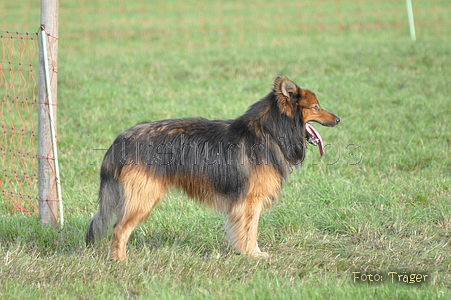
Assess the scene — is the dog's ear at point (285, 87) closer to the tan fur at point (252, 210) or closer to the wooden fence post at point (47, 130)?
the tan fur at point (252, 210)

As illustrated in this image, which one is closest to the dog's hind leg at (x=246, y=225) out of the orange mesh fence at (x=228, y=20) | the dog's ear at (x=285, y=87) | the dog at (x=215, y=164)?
the dog at (x=215, y=164)

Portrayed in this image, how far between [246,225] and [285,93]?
1.27 m

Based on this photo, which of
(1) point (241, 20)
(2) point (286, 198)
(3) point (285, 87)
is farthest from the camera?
(1) point (241, 20)

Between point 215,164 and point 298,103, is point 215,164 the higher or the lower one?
the lower one

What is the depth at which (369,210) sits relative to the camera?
5.86 meters

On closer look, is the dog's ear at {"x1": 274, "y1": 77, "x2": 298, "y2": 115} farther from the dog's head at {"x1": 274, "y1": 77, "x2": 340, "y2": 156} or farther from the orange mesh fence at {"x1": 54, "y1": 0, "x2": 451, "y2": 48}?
the orange mesh fence at {"x1": 54, "y1": 0, "x2": 451, "y2": 48}

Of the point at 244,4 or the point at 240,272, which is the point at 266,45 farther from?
the point at 240,272

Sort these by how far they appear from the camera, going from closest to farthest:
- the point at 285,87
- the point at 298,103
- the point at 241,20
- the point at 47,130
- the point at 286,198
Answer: the point at 285,87 < the point at 298,103 < the point at 47,130 < the point at 286,198 < the point at 241,20

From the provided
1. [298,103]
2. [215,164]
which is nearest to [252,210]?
[215,164]

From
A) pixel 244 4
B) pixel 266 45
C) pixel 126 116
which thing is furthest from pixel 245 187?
pixel 244 4

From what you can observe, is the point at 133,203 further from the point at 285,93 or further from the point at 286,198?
the point at 286,198

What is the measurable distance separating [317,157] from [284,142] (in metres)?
3.15

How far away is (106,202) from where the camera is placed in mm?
4871

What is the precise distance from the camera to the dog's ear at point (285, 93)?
4.74m
